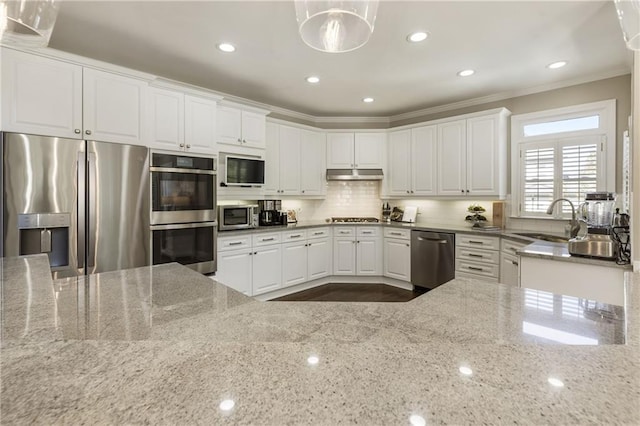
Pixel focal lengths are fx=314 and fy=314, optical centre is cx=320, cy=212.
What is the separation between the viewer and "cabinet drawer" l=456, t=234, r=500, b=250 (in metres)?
3.58

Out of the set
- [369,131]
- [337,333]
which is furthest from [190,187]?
[369,131]

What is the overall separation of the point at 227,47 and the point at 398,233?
3.13m

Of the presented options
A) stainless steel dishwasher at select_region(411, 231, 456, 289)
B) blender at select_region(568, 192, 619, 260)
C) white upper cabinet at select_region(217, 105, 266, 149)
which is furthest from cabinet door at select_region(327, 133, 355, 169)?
blender at select_region(568, 192, 619, 260)

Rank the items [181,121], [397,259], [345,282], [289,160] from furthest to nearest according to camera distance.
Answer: [345,282] < [289,160] < [397,259] < [181,121]

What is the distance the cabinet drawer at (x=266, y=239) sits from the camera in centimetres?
377

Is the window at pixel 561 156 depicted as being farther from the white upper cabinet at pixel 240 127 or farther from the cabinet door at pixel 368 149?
the white upper cabinet at pixel 240 127

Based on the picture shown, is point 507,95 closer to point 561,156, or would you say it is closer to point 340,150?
point 561,156

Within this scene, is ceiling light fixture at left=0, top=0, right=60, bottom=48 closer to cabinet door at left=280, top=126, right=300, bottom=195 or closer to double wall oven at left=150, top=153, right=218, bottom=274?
double wall oven at left=150, top=153, right=218, bottom=274

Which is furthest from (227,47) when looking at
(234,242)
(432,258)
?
(432,258)

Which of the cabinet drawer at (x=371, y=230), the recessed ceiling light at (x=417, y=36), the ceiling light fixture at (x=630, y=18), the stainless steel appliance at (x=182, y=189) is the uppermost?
the recessed ceiling light at (x=417, y=36)

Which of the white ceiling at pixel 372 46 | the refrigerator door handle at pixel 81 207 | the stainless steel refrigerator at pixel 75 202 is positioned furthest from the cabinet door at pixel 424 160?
the refrigerator door handle at pixel 81 207

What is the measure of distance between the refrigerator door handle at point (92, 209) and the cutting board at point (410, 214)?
3.92m

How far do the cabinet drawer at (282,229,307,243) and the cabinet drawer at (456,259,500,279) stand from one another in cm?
200

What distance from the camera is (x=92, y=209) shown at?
2416mm
